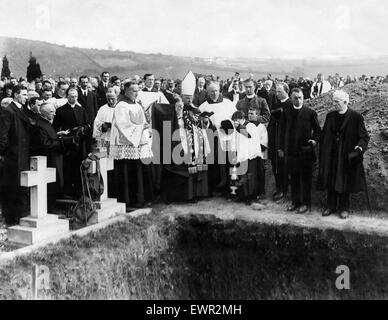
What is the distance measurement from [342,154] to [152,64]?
421 inches

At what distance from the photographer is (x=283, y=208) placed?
7.40 metres

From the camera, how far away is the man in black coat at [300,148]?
7082mm

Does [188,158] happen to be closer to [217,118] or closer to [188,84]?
[217,118]

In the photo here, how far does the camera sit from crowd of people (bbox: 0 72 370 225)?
262 inches

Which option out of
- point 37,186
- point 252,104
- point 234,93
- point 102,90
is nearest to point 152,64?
point 234,93

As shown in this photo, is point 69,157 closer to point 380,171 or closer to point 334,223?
point 334,223

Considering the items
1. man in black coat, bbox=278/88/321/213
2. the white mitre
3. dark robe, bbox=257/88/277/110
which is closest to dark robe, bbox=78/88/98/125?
the white mitre

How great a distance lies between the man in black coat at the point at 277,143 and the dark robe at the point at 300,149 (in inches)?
14.7

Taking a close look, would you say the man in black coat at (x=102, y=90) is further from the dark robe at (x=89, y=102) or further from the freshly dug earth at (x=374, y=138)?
the freshly dug earth at (x=374, y=138)

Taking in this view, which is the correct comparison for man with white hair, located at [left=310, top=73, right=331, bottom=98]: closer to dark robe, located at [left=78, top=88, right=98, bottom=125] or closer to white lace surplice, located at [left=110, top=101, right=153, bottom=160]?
dark robe, located at [left=78, top=88, right=98, bottom=125]
